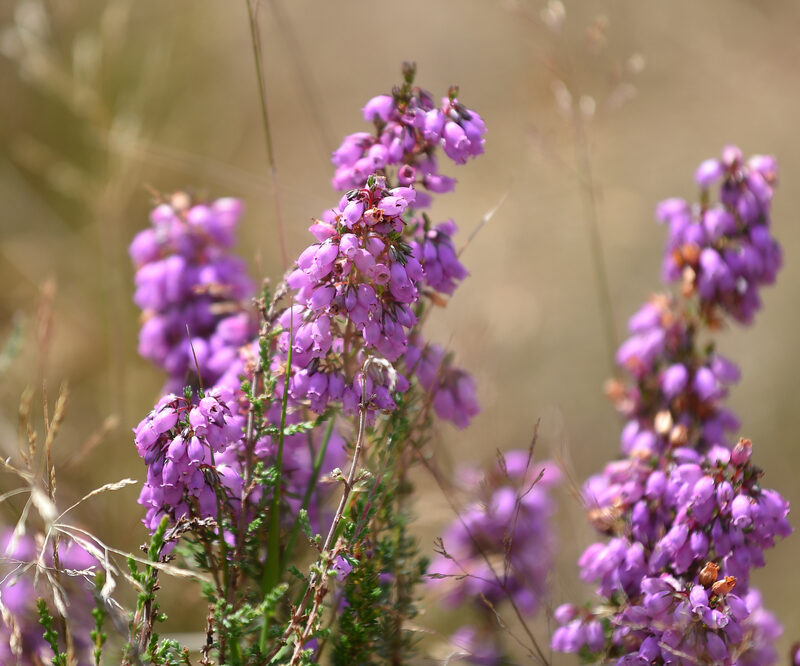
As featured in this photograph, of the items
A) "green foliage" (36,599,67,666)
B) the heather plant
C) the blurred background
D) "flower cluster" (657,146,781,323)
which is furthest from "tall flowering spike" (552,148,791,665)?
"green foliage" (36,599,67,666)

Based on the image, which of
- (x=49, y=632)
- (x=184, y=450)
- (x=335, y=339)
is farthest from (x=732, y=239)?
(x=49, y=632)

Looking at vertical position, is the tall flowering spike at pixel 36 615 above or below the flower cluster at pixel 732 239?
below

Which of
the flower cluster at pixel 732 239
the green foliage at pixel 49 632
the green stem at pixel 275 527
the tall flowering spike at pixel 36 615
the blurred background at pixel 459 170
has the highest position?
the blurred background at pixel 459 170

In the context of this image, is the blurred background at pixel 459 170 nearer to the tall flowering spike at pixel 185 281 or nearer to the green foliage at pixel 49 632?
the tall flowering spike at pixel 185 281

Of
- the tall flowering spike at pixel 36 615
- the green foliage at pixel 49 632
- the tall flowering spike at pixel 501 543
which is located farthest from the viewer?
the tall flowering spike at pixel 501 543

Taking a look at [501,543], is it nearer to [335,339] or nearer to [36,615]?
[335,339]

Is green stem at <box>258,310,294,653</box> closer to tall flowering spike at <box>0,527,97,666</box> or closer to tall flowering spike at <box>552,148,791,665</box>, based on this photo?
tall flowering spike at <box>0,527,97,666</box>

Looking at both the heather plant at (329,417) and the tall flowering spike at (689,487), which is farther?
the tall flowering spike at (689,487)

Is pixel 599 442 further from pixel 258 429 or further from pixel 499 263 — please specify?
pixel 258 429

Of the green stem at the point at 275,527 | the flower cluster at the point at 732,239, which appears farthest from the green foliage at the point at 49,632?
the flower cluster at the point at 732,239
